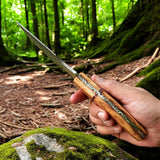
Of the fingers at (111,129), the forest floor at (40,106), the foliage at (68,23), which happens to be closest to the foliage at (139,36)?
the forest floor at (40,106)

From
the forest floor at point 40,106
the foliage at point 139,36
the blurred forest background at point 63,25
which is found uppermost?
the blurred forest background at point 63,25

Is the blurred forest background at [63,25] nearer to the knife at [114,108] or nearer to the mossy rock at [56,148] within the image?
the mossy rock at [56,148]

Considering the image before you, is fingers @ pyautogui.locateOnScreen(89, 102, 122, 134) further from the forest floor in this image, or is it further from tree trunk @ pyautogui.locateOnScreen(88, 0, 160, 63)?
tree trunk @ pyautogui.locateOnScreen(88, 0, 160, 63)

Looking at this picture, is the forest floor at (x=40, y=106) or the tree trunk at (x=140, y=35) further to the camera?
the tree trunk at (x=140, y=35)

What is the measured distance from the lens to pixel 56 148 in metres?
1.90

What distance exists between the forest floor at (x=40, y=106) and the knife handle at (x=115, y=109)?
2.04 metres

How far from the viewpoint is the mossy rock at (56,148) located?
5.80ft

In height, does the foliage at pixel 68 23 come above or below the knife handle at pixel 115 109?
above

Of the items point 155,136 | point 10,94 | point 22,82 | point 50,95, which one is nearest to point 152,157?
point 155,136

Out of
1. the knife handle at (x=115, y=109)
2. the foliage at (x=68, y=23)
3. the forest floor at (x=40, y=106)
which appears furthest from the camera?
the foliage at (x=68, y=23)

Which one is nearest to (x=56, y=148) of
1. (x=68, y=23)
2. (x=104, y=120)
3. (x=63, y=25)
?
(x=104, y=120)

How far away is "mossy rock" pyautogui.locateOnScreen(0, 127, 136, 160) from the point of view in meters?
1.77

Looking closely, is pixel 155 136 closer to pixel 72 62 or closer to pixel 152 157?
pixel 152 157

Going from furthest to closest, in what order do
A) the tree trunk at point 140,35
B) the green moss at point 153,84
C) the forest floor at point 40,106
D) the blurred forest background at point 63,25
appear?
the blurred forest background at point 63,25, the tree trunk at point 140,35, the forest floor at point 40,106, the green moss at point 153,84
